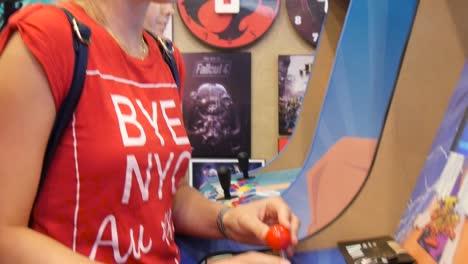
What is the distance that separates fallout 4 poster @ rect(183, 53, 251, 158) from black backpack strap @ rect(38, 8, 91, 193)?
4.19 feet

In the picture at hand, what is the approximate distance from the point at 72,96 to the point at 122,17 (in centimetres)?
16

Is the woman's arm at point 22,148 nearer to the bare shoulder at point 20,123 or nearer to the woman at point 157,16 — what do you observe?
the bare shoulder at point 20,123

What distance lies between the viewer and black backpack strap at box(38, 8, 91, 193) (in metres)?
0.43

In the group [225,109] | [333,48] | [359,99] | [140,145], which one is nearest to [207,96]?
[225,109]

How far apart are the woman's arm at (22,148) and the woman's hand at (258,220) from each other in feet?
0.75

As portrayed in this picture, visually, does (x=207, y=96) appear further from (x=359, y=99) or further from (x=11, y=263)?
(x=11, y=263)

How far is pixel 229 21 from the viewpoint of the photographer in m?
1.69

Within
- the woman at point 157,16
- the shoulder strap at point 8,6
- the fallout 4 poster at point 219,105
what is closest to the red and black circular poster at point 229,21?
the fallout 4 poster at point 219,105

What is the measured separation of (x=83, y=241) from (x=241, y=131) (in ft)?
4.16

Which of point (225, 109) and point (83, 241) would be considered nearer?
point (83, 241)

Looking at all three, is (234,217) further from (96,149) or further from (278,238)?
(96,149)

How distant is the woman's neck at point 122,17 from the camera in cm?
53

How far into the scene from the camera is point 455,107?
1.62 ft

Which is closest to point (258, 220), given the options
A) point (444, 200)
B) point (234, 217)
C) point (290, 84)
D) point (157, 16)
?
point (234, 217)
